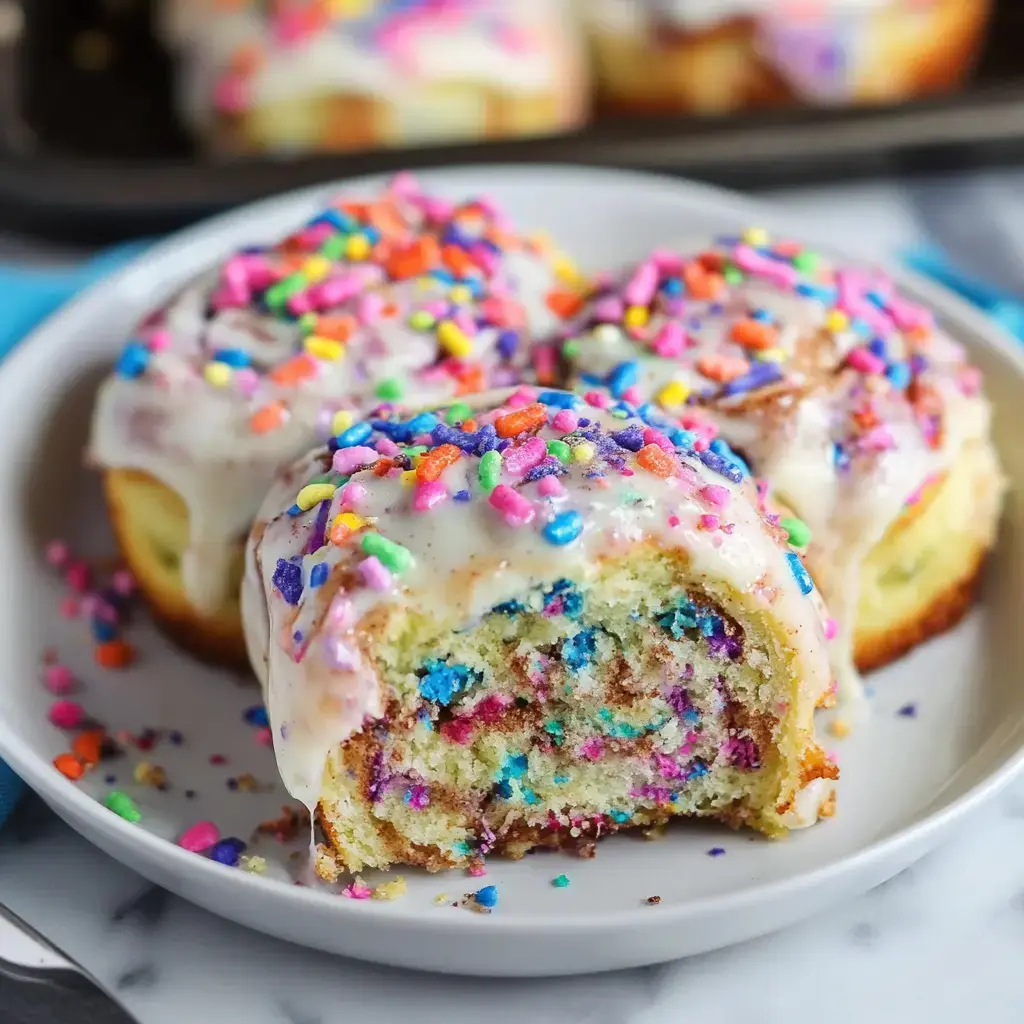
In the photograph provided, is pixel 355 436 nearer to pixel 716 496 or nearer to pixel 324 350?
pixel 324 350

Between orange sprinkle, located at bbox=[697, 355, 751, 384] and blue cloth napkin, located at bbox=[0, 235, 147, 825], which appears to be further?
blue cloth napkin, located at bbox=[0, 235, 147, 825]

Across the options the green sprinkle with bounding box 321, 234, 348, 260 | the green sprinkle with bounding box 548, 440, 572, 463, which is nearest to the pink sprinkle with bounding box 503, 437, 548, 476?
the green sprinkle with bounding box 548, 440, 572, 463

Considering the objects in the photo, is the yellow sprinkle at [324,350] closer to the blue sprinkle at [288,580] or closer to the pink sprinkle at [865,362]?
the blue sprinkle at [288,580]

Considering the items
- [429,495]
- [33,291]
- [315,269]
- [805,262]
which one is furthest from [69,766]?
[805,262]

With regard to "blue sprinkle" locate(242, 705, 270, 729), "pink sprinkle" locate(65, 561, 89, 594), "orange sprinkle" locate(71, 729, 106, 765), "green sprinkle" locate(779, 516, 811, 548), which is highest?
"green sprinkle" locate(779, 516, 811, 548)

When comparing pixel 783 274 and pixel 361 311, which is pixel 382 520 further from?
pixel 783 274

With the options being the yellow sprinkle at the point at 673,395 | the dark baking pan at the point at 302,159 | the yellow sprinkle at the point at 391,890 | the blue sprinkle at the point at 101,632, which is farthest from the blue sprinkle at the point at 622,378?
the dark baking pan at the point at 302,159

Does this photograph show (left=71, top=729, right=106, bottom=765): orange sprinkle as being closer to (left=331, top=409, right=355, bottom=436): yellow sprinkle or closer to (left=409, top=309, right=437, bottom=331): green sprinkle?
(left=331, top=409, right=355, bottom=436): yellow sprinkle

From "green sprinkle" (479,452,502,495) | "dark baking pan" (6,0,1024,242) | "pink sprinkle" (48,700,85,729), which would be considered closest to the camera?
"green sprinkle" (479,452,502,495)
